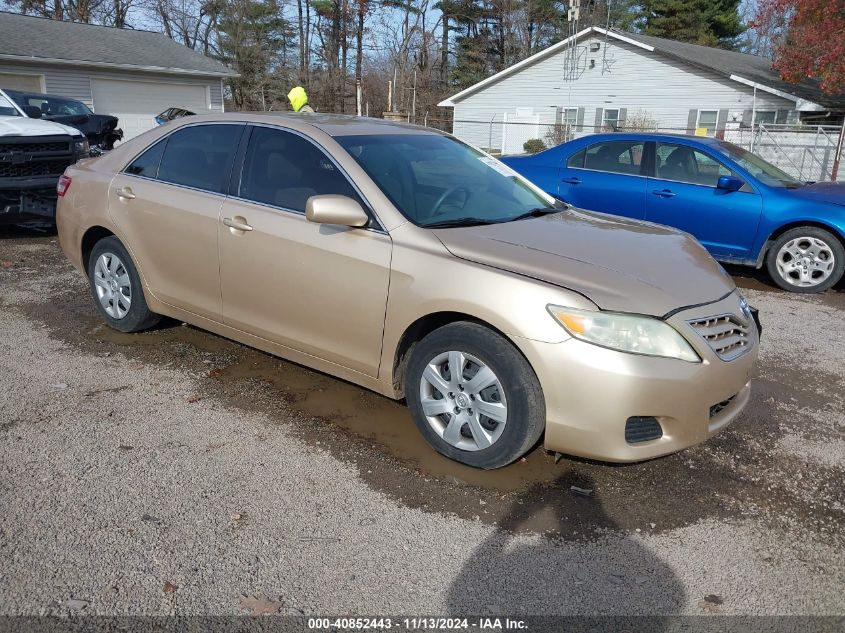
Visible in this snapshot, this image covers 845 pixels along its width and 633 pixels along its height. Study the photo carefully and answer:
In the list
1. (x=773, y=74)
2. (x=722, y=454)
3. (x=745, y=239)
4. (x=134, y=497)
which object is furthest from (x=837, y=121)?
(x=134, y=497)

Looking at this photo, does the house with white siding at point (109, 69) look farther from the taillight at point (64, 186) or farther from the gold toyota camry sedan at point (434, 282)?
the gold toyota camry sedan at point (434, 282)

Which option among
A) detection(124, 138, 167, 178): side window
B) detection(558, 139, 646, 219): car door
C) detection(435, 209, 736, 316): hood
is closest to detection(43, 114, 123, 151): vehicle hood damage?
detection(558, 139, 646, 219): car door

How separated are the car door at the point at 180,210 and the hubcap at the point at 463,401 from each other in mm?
1702

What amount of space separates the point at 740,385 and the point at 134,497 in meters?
2.92

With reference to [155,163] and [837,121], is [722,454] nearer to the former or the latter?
[155,163]

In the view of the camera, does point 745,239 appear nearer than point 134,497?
No

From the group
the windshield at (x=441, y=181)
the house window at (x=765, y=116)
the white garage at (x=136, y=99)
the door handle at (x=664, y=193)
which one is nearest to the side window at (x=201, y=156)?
the windshield at (x=441, y=181)

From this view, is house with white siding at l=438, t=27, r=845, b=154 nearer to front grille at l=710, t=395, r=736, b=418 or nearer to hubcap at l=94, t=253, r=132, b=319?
hubcap at l=94, t=253, r=132, b=319

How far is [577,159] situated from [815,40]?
16.2 meters

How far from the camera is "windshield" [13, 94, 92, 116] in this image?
1513 cm

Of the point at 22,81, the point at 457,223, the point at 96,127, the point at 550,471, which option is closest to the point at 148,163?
the point at 457,223

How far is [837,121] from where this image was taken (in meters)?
25.3

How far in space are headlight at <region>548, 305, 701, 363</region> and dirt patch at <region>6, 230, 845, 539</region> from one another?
770 mm

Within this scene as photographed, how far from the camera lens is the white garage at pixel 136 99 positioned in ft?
81.6
